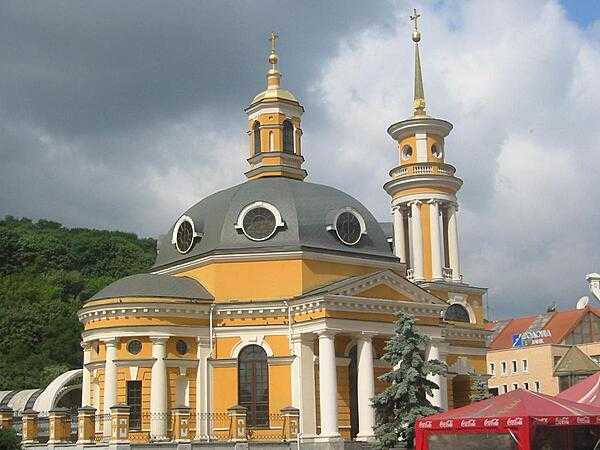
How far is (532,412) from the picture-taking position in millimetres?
19797

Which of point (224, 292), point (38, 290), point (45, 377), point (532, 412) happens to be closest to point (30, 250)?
point (38, 290)

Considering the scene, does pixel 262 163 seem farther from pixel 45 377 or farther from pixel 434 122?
pixel 45 377

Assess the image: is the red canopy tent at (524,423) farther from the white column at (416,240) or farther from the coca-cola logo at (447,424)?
the white column at (416,240)

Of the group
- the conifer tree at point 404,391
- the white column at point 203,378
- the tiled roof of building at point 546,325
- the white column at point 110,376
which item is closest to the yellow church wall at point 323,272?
the white column at point 203,378

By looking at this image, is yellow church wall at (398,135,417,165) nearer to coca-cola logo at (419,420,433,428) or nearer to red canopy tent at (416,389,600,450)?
red canopy tent at (416,389,600,450)

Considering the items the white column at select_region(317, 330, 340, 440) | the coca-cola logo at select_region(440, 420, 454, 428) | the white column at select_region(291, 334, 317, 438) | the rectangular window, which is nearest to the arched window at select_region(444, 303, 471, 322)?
the white column at select_region(291, 334, 317, 438)

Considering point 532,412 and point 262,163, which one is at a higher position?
point 262,163

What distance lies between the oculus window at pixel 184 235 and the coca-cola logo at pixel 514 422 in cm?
2386

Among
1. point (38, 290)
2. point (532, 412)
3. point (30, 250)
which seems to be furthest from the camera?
point (30, 250)

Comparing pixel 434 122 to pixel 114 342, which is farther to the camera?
pixel 434 122

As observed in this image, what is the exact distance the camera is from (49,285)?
82.3m

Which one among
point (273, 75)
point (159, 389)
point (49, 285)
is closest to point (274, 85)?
point (273, 75)

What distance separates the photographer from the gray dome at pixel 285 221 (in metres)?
39.9

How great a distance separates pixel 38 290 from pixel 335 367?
4839 centimetres
